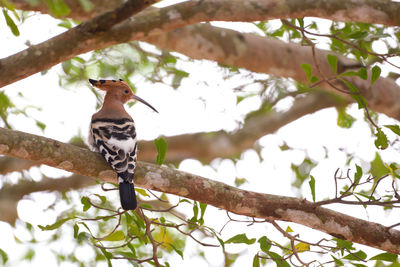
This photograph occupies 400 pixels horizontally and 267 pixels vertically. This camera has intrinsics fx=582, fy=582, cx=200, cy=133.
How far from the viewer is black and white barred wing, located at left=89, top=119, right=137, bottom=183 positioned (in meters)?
3.12

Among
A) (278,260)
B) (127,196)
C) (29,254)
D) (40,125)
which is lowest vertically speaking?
(29,254)

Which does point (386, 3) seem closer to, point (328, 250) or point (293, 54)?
point (293, 54)

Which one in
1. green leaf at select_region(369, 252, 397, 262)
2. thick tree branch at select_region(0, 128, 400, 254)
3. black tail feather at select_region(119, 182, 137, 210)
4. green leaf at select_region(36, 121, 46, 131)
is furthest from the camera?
green leaf at select_region(36, 121, 46, 131)

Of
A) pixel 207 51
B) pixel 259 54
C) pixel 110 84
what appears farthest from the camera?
pixel 110 84

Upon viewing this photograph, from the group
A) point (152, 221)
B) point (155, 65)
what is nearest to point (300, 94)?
point (155, 65)

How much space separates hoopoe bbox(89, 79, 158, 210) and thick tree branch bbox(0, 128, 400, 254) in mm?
56

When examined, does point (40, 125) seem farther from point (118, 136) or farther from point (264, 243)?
point (264, 243)

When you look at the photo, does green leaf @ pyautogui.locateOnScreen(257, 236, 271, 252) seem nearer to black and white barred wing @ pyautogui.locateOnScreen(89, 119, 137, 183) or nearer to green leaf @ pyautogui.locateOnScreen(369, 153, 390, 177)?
black and white barred wing @ pyautogui.locateOnScreen(89, 119, 137, 183)

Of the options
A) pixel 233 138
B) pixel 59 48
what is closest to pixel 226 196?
pixel 59 48

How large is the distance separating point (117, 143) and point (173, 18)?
84cm

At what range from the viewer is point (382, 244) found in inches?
128

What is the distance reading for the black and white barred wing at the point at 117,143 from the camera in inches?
123

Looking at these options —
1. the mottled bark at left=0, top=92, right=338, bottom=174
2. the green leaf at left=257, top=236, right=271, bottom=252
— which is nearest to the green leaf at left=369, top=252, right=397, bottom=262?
the green leaf at left=257, top=236, right=271, bottom=252

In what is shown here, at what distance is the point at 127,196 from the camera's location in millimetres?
3119
